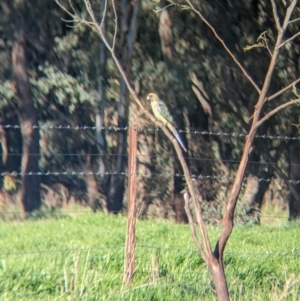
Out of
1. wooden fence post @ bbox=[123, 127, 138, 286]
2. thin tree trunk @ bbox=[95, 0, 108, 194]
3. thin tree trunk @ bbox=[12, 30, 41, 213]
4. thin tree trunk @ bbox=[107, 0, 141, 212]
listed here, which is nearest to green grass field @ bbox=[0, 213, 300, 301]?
wooden fence post @ bbox=[123, 127, 138, 286]

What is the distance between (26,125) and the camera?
17.5m

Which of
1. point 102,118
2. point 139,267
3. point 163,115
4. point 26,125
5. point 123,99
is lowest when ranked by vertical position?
point 139,267

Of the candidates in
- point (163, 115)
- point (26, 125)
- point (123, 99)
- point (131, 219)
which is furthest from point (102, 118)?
point (131, 219)

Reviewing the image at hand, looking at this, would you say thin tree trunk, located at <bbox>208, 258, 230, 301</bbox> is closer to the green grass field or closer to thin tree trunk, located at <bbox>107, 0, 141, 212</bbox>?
the green grass field

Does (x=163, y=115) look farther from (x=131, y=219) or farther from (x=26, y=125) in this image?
(x=26, y=125)

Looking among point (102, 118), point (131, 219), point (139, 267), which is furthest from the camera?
point (102, 118)

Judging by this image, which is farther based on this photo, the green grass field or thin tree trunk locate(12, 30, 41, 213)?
thin tree trunk locate(12, 30, 41, 213)

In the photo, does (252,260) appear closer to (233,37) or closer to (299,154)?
(233,37)

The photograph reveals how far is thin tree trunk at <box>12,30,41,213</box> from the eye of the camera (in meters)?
17.3

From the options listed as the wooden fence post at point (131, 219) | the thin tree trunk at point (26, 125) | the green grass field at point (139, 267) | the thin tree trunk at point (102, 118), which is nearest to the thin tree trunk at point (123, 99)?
the thin tree trunk at point (102, 118)

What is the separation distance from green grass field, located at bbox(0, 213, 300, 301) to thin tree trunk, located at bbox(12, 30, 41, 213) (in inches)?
252

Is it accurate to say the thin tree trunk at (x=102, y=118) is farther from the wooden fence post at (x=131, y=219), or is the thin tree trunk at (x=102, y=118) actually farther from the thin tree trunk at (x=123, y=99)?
the wooden fence post at (x=131, y=219)

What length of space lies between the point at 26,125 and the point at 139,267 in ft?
32.0

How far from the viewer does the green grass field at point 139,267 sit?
24.1 feet
